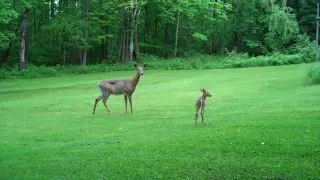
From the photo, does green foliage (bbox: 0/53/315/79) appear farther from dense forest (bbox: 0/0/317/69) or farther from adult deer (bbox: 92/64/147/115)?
adult deer (bbox: 92/64/147/115)

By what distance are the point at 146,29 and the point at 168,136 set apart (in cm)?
4278

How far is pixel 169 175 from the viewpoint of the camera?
788cm

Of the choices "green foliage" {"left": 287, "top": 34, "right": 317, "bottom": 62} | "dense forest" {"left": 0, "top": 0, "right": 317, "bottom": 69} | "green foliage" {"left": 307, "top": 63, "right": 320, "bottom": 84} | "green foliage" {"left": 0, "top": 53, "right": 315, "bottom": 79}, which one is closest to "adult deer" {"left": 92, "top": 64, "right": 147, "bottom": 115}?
"green foliage" {"left": 307, "top": 63, "right": 320, "bottom": 84}

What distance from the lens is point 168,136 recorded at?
438 inches

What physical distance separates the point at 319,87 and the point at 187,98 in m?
5.84

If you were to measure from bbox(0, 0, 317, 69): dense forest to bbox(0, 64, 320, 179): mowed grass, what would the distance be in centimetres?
1959

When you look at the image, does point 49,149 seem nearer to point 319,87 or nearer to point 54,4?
point 319,87

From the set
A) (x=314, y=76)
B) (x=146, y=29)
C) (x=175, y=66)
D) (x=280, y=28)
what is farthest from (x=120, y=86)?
(x=146, y=29)

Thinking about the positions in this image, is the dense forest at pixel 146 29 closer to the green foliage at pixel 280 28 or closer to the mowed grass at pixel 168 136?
the green foliage at pixel 280 28

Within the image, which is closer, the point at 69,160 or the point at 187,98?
the point at 69,160

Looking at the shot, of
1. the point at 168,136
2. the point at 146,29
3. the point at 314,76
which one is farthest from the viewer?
the point at 146,29

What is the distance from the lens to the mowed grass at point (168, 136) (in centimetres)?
823

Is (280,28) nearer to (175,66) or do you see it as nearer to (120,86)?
(175,66)

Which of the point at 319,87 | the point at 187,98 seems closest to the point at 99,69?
the point at 187,98
